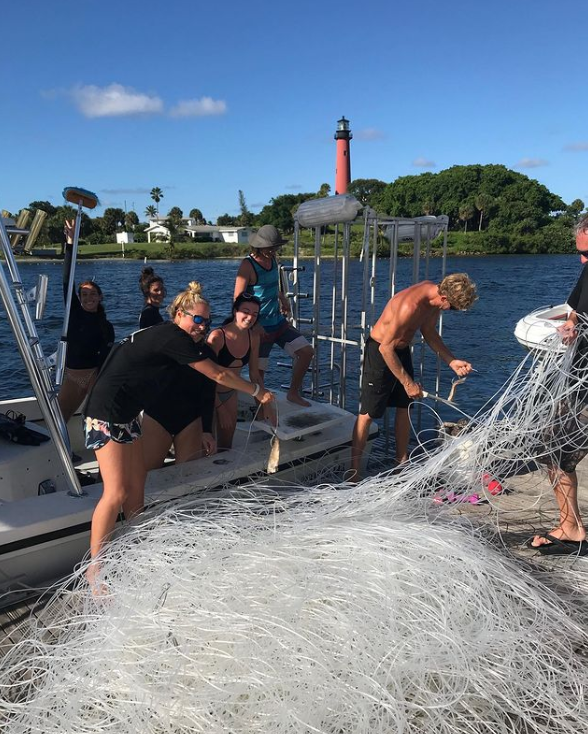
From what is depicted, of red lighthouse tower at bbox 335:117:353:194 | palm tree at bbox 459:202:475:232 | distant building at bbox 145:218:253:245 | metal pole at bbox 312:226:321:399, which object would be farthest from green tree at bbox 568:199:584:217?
metal pole at bbox 312:226:321:399

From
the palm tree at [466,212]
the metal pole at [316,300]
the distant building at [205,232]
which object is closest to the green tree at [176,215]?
the distant building at [205,232]

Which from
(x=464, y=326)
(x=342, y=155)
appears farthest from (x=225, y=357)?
(x=342, y=155)

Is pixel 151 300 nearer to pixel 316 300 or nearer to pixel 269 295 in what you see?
pixel 269 295

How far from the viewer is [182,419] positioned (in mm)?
3891

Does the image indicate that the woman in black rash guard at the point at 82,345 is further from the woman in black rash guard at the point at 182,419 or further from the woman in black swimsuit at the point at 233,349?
the woman in black swimsuit at the point at 233,349

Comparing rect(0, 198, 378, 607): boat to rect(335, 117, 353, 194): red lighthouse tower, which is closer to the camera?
rect(0, 198, 378, 607): boat

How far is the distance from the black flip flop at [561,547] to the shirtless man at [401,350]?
1.16m

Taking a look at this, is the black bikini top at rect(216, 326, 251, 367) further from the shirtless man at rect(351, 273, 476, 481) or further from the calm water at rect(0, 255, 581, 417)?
the calm water at rect(0, 255, 581, 417)

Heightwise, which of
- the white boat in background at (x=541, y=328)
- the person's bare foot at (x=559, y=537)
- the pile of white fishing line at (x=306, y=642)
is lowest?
the person's bare foot at (x=559, y=537)

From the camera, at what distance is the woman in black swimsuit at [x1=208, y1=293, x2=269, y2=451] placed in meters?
3.93

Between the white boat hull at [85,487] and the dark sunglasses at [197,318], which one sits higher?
the dark sunglasses at [197,318]

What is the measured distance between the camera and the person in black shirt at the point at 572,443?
3225 mm

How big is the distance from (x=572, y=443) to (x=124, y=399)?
2.39m

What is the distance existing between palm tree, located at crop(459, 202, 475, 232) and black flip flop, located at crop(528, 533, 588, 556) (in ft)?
253
